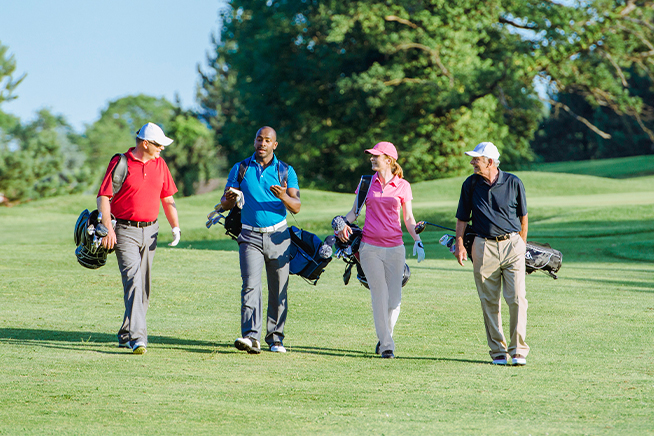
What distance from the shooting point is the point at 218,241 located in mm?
23344

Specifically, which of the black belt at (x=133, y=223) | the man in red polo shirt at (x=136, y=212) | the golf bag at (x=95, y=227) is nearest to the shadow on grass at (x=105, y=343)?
the man in red polo shirt at (x=136, y=212)

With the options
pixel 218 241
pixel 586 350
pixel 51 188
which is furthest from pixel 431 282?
pixel 51 188

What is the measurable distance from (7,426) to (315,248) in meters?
3.65

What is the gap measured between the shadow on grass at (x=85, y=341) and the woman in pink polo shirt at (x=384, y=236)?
158 centimetres

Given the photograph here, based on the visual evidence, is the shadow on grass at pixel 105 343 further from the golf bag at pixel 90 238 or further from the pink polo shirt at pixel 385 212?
the pink polo shirt at pixel 385 212

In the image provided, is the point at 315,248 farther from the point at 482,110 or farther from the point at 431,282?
the point at 482,110

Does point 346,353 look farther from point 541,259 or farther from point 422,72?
point 422,72

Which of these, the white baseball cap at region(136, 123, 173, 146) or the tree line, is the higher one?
the tree line

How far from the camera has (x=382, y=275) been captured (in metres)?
7.60

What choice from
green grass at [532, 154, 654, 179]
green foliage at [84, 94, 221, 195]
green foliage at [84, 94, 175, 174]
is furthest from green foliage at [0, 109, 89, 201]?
green foliage at [84, 94, 175, 174]

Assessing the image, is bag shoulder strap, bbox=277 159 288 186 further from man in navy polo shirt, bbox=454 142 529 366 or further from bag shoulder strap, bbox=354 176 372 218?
man in navy polo shirt, bbox=454 142 529 366

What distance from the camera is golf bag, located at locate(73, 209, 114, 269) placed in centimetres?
738

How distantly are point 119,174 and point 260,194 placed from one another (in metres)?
1.35

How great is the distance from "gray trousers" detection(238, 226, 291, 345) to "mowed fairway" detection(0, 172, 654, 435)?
0.33 m
